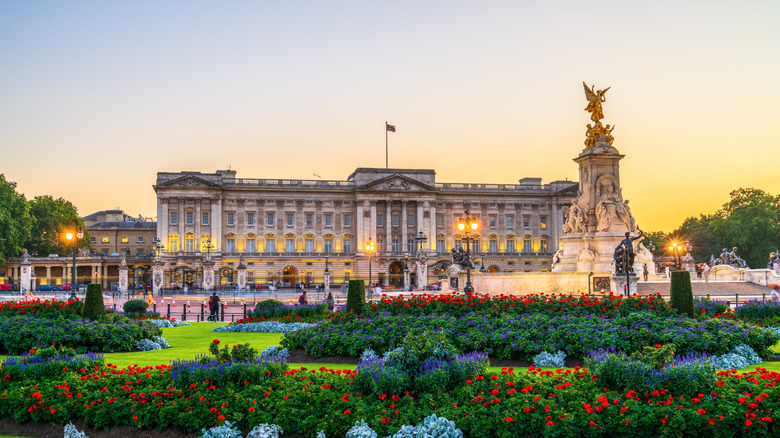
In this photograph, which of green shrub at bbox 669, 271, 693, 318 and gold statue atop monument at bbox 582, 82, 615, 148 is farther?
gold statue atop monument at bbox 582, 82, 615, 148

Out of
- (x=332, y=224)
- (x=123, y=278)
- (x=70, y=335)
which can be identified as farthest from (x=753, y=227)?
(x=70, y=335)

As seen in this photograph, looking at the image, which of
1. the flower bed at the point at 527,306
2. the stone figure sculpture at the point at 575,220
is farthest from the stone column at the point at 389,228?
the flower bed at the point at 527,306

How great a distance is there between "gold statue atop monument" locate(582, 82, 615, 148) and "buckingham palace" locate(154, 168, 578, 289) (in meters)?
51.6

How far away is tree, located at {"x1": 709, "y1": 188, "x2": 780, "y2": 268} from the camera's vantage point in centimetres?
8869

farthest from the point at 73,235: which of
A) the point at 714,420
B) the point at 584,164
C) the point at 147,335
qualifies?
the point at 714,420

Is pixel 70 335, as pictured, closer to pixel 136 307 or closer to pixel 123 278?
pixel 136 307

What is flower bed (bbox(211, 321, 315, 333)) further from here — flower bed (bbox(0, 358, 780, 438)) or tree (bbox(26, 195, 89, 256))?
tree (bbox(26, 195, 89, 256))

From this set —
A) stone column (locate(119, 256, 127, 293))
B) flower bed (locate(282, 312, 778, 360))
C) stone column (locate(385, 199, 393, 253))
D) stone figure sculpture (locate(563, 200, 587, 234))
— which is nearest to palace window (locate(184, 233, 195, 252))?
stone column (locate(119, 256, 127, 293))

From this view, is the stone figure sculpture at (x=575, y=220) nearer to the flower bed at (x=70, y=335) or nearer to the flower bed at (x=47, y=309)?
the flower bed at (x=70, y=335)

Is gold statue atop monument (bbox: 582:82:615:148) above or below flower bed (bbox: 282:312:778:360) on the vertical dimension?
above

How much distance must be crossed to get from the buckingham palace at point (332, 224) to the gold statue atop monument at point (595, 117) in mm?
51608

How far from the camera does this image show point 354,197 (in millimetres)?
92750

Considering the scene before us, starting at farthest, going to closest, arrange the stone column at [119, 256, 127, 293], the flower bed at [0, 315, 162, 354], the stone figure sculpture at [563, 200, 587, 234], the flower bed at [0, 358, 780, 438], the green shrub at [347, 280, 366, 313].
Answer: the stone column at [119, 256, 127, 293], the stone figure sculpture at [563, 200, 587, 234], the green shrub at [347, 280, 366, 313], the flower bed at [0, 315, 162, 354], the flower bed at [0, 358, 780, 438]

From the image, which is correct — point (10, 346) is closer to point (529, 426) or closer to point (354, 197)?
point (529, 426)
